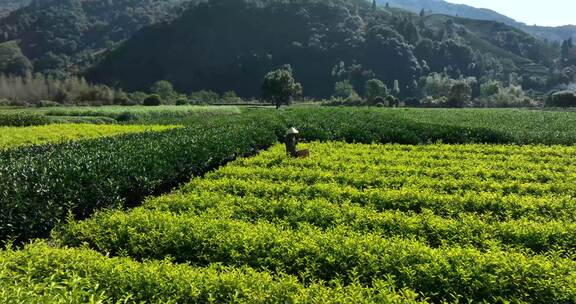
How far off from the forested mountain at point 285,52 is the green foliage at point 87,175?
360 feet

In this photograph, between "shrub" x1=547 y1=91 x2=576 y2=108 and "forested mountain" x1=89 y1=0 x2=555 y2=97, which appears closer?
"shrub" x1=547 y1=91 x2=576 y2=108

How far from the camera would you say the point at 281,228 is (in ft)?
25.3

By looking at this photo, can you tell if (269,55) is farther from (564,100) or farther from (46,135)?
(46,135)

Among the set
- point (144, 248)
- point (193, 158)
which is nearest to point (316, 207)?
point (144, 248)

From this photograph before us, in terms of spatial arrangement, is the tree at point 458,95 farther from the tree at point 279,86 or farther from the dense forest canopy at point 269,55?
the tree at point 279,86

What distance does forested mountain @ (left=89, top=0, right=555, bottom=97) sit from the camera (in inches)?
5054

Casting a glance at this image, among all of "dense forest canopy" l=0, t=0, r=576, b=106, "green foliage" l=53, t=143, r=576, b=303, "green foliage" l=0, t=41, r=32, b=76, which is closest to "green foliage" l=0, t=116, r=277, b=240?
"green foliage" l=53, t=143, r=576, b=303

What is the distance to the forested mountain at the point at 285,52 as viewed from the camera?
421 feet

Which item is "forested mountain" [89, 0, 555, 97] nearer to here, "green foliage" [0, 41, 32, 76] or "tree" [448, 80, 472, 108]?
"green foliage" [0, 41, 32, 76]

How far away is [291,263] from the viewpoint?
6.46m

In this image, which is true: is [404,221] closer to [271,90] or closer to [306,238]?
[306,238]

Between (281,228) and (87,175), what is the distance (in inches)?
212

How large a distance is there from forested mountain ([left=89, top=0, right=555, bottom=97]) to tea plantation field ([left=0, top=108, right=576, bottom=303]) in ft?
365

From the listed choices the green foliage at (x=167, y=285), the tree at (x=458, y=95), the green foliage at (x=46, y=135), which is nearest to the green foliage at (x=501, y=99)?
the tree at (x=458, y=95)
